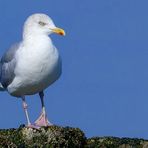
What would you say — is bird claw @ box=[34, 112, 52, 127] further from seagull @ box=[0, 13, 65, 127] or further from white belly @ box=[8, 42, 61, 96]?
white belly @ box=[8, 42, 61, 96]

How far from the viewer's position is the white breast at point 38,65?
45.4 ft

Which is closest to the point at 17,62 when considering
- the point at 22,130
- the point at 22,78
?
the point at 22,78

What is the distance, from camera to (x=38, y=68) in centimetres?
1385

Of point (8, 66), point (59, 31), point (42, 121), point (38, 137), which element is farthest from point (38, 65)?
point (38, 137)

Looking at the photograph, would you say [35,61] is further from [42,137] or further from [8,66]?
[42,137]

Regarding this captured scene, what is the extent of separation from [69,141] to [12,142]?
3.92ft

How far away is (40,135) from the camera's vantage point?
42.5 feet

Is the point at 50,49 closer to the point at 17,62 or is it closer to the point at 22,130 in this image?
the point at 17,62

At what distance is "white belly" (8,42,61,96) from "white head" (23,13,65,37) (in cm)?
49

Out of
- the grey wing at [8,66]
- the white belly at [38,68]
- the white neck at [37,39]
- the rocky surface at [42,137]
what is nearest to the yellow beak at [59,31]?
the white neck at [37,39]

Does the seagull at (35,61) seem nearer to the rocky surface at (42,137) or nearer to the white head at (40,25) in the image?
the white head at (40,25)

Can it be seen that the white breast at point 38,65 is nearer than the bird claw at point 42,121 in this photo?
Yes

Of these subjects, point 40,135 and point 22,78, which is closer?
point 40,135

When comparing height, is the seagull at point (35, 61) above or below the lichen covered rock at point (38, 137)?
above
